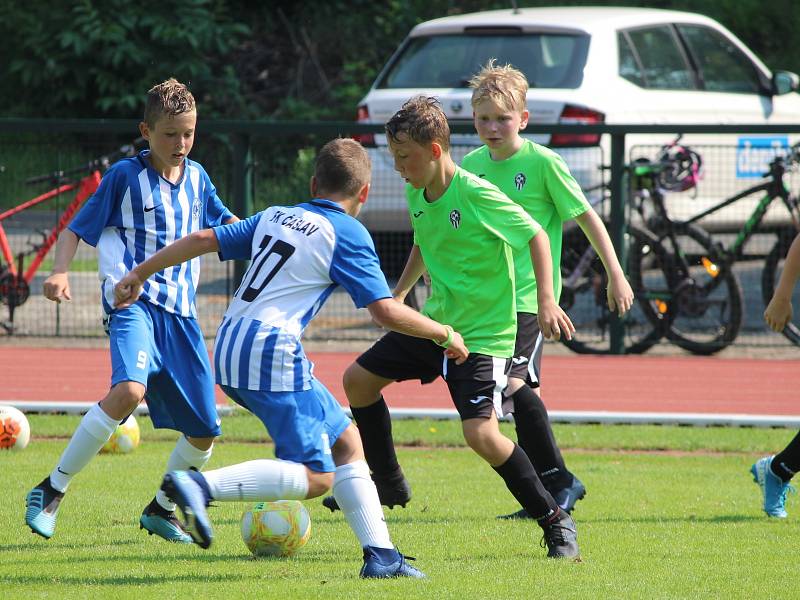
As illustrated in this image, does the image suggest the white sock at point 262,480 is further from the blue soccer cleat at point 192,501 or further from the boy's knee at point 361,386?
the boy's knee at point 361,386

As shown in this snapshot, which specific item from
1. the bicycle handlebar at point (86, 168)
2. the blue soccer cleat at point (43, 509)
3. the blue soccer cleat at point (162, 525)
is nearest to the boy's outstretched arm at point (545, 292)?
the blue soccer cleat at point (162, 525)

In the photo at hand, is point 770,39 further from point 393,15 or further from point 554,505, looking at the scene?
point 554,505

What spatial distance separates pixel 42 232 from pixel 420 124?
7.36 m

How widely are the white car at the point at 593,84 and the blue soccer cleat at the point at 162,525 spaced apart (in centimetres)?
602

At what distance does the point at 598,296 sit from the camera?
10922 mm

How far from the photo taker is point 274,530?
5188 millimetres

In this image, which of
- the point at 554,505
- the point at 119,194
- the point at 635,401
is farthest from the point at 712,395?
the point at 119,194

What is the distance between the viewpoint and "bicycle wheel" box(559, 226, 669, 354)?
1073cm

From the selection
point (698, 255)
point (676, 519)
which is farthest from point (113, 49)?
point (676, 519)

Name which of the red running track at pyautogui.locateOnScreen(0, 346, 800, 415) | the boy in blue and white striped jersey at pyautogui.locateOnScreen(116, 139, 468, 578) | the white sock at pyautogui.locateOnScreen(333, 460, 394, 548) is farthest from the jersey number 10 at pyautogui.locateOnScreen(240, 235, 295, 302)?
the red running track at pyautogui.locateOnScreen(0, 346, 800, 415)

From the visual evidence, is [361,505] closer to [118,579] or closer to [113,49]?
[118,579]

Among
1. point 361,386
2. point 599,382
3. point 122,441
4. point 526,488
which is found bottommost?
point 599,382

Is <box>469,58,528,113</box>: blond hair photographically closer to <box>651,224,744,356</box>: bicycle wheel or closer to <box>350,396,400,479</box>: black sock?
<box>350,396,400,479</box>: black sock

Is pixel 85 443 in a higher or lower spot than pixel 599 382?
higher
